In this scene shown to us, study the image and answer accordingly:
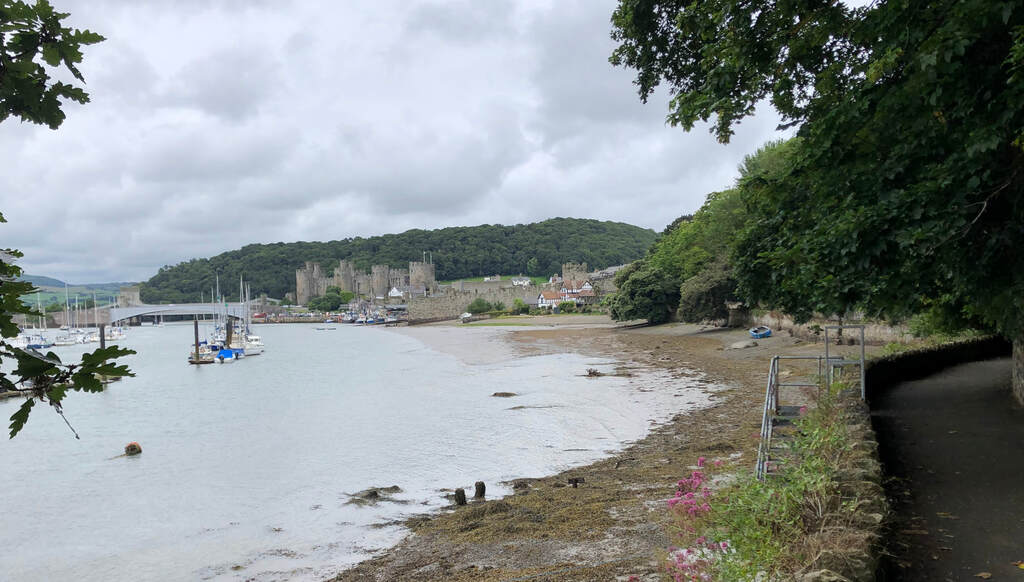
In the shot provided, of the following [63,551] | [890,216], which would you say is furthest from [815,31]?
[63,551]

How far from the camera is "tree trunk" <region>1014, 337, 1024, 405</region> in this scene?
1167 cm

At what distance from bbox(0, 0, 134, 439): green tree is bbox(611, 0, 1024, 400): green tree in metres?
6.17

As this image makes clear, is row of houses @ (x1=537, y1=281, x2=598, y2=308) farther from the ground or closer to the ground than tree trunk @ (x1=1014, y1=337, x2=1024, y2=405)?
farther from the ground

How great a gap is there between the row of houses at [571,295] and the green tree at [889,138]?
96.8 metres

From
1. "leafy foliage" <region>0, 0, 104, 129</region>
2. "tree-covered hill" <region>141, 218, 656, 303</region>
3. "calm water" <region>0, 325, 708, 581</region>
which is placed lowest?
"calm water" <region>0, 325, 708, 581</region>

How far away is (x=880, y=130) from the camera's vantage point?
25.3ft

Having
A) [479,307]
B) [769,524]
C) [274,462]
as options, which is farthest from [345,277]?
[769,524]

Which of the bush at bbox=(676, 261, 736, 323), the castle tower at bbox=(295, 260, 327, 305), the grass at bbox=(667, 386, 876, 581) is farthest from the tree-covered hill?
the grass at bbox=(667, 386, 876, 581)

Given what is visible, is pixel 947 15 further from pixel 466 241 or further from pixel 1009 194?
pixel 466 241

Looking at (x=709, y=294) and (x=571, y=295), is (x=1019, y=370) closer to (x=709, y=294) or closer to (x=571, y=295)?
(x=709, y=294)

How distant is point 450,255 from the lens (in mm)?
182250

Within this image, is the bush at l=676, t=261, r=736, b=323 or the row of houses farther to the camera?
the row of houses

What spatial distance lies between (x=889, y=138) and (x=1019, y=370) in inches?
277

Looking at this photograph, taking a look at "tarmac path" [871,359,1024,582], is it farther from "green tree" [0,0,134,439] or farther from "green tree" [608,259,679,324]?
"green tree" [608,259,679,324]
